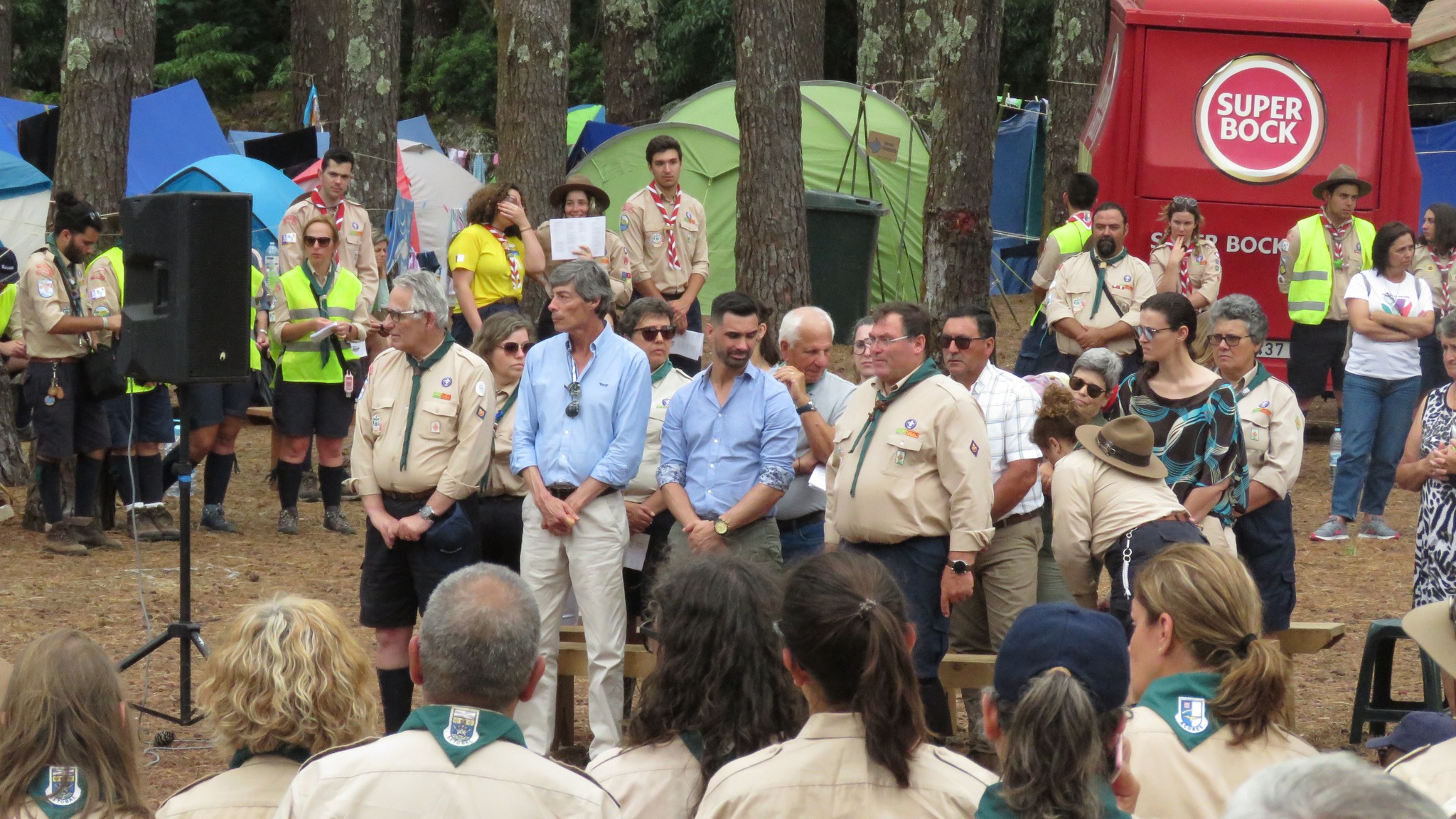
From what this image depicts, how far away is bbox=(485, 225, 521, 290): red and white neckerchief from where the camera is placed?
9180mm

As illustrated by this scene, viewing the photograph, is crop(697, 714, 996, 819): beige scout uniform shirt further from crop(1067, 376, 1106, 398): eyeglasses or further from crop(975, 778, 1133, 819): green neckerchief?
crop(1067, 376, 1106, 398): eyeglasses

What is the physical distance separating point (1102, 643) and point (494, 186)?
22.7ft

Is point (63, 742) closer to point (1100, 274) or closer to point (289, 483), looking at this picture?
point (289, 483)

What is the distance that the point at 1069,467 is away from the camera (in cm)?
513

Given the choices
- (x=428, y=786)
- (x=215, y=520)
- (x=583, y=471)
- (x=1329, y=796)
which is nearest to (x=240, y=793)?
(x=428, y=786)

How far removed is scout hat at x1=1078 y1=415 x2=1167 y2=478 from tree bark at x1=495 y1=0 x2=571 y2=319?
23.7ft

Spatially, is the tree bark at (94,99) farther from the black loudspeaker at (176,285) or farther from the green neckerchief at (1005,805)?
the green neckerchief at (1005,805)

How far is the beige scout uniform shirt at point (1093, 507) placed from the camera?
5000 mm

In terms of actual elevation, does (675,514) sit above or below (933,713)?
above

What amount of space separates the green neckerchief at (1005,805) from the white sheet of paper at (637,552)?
3.50m

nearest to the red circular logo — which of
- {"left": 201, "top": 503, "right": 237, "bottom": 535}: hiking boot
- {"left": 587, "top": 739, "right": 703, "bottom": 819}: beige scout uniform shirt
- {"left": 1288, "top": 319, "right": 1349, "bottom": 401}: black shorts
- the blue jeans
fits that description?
{"left": 1288, "top": 319, "right": 1349, "bottom": 401}: black shorts

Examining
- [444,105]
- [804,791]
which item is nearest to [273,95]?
[444,105]

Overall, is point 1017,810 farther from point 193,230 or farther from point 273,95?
point 273,95

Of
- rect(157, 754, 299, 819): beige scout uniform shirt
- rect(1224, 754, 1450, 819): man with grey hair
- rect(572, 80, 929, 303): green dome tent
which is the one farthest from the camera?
rect(572, 80, 929, 303): green dome tent
